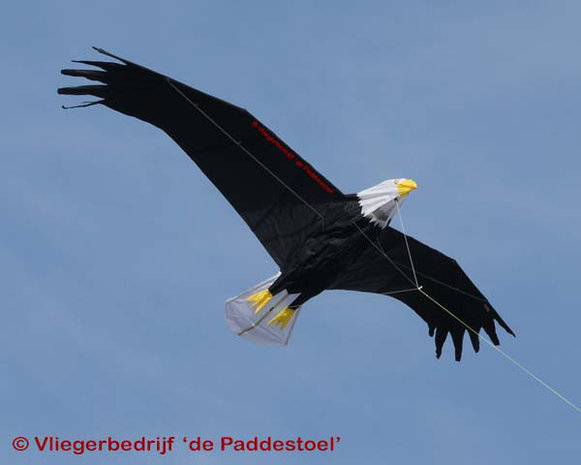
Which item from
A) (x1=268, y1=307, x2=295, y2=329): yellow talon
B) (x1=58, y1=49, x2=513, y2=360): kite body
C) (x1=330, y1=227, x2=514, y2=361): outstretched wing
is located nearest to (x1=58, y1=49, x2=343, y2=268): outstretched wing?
(x1=58, y1=49, x2=513, y2=360): kite body

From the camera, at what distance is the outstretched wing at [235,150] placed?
129 ft

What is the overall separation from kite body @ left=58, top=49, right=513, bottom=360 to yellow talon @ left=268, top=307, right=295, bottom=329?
0.03m

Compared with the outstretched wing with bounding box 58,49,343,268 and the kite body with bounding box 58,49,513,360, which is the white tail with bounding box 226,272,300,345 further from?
the outstretched wing with bounding box 58,49,343,268

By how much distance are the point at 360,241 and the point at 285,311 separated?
299 cm

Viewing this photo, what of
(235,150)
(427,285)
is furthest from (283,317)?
(427,285)

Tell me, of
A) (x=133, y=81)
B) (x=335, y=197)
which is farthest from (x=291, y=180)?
(x=133, y=81)

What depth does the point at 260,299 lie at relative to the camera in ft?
131

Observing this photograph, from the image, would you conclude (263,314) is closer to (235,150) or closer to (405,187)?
(235,150)

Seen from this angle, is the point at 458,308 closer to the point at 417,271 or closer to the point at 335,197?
the point at 417,271

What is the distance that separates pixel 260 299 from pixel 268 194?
9.32ft

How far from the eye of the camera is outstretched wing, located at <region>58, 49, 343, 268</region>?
39.3 m

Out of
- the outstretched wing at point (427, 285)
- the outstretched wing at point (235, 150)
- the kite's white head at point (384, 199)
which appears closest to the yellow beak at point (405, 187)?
the kite's white head at point (384, 199)

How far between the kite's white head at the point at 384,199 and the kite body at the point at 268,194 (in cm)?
2

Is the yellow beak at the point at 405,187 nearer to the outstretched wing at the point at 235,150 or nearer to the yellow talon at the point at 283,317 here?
the outstretched wing at the point at 235,150
